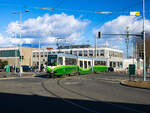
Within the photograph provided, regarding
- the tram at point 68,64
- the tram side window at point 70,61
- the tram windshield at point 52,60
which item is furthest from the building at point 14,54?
the tram windshield at point 52,60

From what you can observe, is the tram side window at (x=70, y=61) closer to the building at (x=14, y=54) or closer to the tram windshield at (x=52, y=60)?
the tram windshield at (x=52, y=60)

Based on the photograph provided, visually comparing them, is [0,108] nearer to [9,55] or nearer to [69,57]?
[69,57]

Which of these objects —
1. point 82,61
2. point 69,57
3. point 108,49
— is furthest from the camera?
point 108,49

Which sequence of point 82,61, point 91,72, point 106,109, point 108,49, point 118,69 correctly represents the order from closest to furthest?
point 106,109 < point 82,61 < point 91,72 < point 118,69 < point 108,49

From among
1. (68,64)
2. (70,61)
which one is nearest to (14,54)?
(70,61)

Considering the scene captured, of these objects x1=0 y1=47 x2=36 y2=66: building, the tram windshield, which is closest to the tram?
the tram windshield

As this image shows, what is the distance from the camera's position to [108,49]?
7831cm

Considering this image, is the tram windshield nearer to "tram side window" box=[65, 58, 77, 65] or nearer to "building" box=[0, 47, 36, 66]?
"tram side window" box=[65, 58, 77, 65]

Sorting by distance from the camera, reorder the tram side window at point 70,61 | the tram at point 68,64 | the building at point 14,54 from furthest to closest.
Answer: the building at point 14,54
the tram side window at point 70,61
the tram at point 68,64

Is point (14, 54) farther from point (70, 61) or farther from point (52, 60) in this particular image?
point (52, 60)

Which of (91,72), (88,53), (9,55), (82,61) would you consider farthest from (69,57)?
(9,55)

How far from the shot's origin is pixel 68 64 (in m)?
30.0

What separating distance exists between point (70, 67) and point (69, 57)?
152 cm

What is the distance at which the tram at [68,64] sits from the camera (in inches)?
1089
